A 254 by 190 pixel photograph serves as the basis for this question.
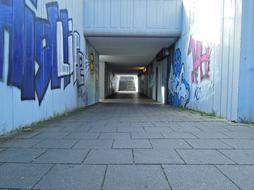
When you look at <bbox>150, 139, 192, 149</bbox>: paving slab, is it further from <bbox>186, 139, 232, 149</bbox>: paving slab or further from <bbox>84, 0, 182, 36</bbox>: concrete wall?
<bbox>84, 0, 182, 36</bbox>: concrete wall

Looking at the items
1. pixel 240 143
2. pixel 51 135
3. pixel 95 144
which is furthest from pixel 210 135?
pixel 51 135

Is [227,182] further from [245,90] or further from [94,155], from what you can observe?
[245,90]

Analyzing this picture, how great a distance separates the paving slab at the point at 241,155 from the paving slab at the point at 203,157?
118 millimetres

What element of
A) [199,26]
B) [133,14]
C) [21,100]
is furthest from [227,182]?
[133,14]

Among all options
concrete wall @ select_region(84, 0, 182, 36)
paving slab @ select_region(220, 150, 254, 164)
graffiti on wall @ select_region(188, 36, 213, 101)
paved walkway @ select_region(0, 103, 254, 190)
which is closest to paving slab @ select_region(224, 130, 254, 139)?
paved walkway @ select_region(0, 103, 254, 190)

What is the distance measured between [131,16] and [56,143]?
967cm

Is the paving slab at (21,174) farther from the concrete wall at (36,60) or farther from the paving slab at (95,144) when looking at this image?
the concrete wall at (36,60)

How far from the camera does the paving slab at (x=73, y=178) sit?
2.97m

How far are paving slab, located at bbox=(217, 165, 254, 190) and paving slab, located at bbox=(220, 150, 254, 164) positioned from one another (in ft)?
0.97

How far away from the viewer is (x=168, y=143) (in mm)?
5121

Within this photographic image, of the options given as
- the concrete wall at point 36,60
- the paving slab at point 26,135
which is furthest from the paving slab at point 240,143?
the concrete wall at point 36,60

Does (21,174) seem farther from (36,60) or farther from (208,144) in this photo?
(36,60)

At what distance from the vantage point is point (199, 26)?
1081 cm

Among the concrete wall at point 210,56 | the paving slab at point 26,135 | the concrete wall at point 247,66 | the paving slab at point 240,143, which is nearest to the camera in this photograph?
the paving slab at point 240,143
